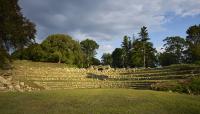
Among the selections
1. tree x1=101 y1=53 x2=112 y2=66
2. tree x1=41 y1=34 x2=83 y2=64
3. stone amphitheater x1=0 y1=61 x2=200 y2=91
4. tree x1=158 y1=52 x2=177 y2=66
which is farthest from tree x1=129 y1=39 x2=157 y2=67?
tree x1=101 y1=53 x2=112 y2=66

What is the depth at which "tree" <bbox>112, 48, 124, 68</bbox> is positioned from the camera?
10950 cm

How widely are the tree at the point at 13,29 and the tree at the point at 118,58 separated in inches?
3214

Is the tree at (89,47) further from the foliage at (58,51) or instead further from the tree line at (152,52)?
the foliage at (58,51)

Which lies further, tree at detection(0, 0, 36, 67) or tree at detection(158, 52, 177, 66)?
tree at detection(158, 52, 177, 66)

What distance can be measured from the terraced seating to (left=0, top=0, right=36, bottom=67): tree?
1550 cm

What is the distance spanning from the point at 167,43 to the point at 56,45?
137 feet

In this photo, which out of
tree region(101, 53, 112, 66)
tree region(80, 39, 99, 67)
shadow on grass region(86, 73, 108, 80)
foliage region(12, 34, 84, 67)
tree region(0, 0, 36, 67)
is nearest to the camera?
tree region(0, 0, 36, 67)

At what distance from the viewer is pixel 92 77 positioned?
54.8 metres

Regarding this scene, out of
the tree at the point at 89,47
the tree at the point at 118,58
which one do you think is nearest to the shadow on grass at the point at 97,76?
the tree at the point at 118,58

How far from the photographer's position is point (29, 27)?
27.2 meters

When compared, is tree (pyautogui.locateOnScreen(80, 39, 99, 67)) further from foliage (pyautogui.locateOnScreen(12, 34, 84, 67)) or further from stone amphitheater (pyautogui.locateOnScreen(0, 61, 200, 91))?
stone amphitheater (pyautogui.locateOnScreen(0, 61, 200, 91))

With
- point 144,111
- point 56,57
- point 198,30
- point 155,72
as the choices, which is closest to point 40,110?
point 144,111

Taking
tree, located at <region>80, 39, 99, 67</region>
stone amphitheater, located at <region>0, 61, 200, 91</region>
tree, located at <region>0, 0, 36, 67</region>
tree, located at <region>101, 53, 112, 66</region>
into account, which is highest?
tree, located at <region>80, 39, 99, 67</region>

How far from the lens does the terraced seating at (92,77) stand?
143 feet
